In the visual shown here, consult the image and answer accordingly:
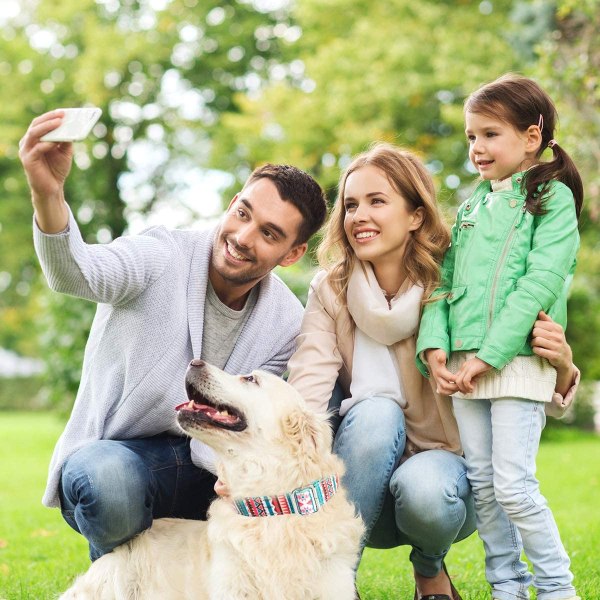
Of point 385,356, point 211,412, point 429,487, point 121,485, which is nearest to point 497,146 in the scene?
point 385,356

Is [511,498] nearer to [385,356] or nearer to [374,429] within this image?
[374,429]

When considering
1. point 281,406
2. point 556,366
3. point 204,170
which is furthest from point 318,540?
point 204,170

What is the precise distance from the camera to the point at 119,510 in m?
3.15

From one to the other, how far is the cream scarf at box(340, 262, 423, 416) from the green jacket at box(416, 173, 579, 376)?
0.10 metres

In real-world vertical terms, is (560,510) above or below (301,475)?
below

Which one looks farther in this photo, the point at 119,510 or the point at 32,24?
the point at 32,24

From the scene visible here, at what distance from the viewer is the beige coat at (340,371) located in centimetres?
337

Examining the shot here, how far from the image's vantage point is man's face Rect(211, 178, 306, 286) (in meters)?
3.45

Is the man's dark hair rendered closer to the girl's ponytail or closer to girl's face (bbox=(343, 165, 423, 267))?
girl's face (bbox=(343, 165, 423, 267))

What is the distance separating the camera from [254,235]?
3445mm

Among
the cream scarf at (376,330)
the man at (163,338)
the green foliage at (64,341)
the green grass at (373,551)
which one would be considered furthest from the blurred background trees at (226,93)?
the cream scarf at (376,330)

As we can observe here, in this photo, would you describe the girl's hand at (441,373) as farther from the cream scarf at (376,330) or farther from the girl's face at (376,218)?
the girl's face at (376,218)

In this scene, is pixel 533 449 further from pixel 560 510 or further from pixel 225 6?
pixel 225 6

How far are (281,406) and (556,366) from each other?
105cm
